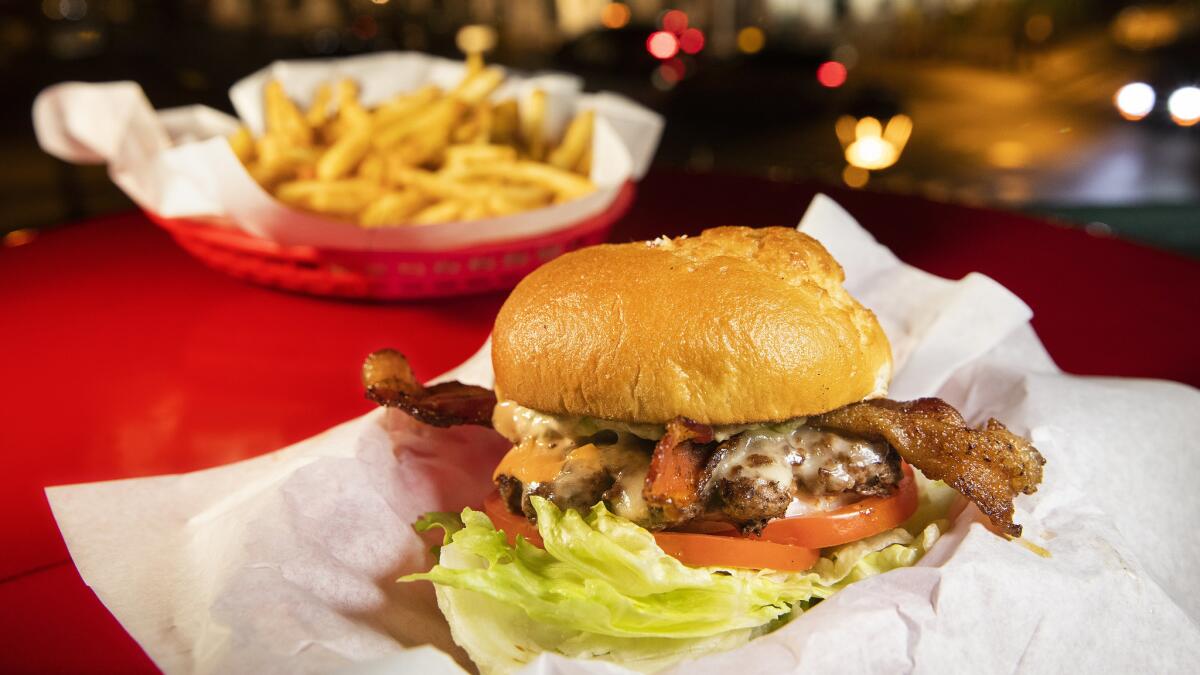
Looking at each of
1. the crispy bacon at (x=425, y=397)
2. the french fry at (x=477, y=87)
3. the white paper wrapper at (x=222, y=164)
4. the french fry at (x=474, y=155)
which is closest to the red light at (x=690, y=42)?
the french fry at (x=477, y=87)

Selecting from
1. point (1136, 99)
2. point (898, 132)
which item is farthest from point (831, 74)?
point (1136, 99)

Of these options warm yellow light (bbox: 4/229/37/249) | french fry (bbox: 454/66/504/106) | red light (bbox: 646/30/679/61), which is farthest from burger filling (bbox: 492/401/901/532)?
red light (bbox: 646/30/679/61)

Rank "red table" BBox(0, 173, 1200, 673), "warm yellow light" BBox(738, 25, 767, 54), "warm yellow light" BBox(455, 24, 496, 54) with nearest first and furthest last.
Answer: "red table" BBox(0, 173, 1200, 673), "warm yellow light" BBox(455, 24, 496, 54), "warm yellow light" BBox(738, 25, 767, 54)

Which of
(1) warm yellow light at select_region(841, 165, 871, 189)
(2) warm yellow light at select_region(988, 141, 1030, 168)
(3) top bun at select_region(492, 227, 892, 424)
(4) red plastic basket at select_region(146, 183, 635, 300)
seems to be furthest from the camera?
(2) warm yellow light at select_region(988, 141, 1030, 168)

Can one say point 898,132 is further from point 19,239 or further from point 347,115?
point 19,239

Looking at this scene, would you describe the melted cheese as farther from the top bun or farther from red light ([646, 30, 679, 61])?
red light ([646, 30, 679, 61])
